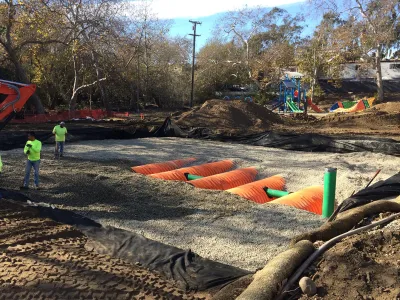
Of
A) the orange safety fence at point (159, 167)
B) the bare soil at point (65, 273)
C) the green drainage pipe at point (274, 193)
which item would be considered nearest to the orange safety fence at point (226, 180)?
the green drainage pipe at point (274, 193)

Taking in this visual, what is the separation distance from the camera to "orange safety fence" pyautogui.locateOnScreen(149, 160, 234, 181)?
10625 millimetres

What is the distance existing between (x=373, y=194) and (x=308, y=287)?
362cm

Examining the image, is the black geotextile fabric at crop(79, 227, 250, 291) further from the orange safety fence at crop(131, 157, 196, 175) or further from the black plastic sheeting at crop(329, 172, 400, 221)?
the orange safety fence at crop(131, 157, 196, 175)

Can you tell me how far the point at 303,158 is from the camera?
13.6 meters

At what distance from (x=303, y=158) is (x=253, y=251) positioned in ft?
28.1

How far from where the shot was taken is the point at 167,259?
4.89 m

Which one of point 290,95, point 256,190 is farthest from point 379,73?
point 256,190

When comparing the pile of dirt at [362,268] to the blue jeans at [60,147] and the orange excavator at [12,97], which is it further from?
the blue jeans at [60,147]

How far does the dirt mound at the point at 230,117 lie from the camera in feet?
72.5

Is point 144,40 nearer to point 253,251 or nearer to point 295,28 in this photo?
point 295,28

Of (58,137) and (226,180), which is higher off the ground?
(58,137)

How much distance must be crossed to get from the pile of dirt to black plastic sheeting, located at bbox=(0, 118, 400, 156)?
10533 millimetres

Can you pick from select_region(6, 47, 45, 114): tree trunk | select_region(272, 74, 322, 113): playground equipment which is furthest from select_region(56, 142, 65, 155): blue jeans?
select_region(272, 74, 322, 113): playground equipment

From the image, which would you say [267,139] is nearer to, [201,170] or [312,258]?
[201,170]
